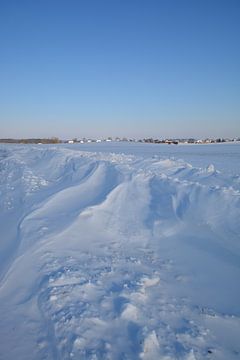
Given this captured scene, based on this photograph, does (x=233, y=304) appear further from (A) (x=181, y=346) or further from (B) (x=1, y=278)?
(B) (x=1, y=278)

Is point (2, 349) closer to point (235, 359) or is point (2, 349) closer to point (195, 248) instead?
point (235, 359)

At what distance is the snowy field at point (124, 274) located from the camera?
3.00 m

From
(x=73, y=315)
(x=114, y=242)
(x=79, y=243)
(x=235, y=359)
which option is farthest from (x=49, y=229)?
(x=235, y=359)

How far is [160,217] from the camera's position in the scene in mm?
6301

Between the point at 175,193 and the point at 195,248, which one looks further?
the point at 175,193

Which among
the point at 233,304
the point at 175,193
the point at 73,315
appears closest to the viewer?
the point at 73,315

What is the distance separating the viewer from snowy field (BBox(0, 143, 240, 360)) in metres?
3.00

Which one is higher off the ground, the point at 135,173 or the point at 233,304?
the point at 135,173

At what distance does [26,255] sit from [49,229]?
1.08 metres

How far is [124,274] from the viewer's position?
A: 4.21 m

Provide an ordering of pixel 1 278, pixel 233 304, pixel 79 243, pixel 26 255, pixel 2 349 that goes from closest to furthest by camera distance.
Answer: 1. pixel 2 349
2. pixel 233 304
3. pixel 1 278
4. pixel 26 255
5. pixel 79 243

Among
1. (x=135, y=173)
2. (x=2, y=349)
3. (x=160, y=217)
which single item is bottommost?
(x=2, y=349)

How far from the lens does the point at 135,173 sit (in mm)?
9133

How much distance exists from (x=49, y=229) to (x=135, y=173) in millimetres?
3910
